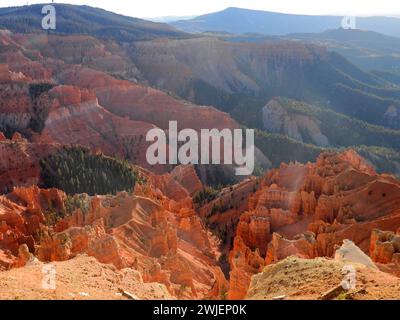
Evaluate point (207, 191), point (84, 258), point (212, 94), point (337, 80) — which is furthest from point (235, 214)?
point (337, 80)

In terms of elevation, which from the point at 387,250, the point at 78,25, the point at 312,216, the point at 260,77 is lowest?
the point at 312,216

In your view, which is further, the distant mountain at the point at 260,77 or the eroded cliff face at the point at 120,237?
the distant mountain at the point at 260,77

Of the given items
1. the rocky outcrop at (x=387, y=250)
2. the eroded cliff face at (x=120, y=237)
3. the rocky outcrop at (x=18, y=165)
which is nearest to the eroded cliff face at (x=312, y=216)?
the rocky outcrop at (x=387, y=250)

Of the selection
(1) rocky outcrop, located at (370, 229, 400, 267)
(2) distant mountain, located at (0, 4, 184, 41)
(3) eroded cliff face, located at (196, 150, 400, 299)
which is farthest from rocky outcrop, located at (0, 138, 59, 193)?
(2) distant mountain, located at (0, 4, 184, 41)

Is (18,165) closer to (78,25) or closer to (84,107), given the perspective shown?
(84,107)

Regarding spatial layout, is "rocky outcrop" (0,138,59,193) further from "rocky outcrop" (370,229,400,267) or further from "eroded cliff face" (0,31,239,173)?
"rocky outcrop" (370,229,400,267)

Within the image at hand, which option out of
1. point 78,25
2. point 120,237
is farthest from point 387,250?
point 78,25

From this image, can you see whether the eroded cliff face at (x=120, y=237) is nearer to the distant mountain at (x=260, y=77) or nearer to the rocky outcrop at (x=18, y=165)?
the rocky outcrop at (x=18, y=165)

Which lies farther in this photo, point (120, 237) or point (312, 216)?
point (312, 216)

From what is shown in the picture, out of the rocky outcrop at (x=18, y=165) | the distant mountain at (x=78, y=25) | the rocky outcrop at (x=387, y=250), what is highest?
the distant mountain at (x=78, y=25)
